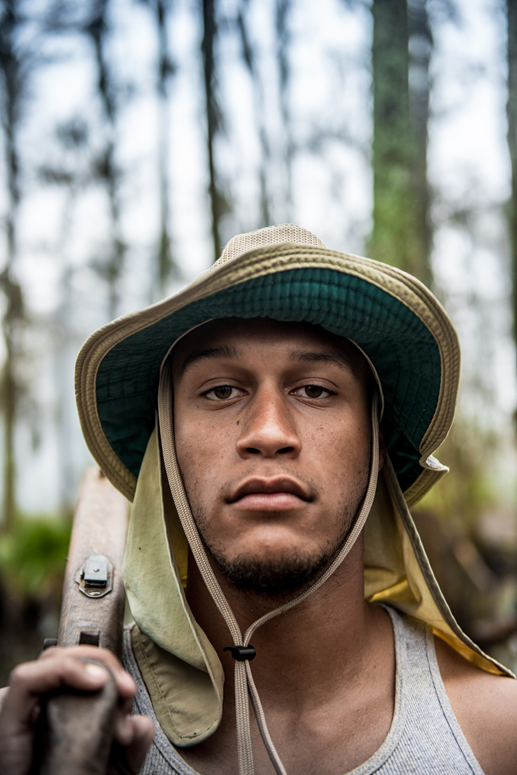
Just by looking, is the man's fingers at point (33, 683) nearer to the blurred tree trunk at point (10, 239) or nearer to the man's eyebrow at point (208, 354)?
the man's eyebrow at point (208, 354)

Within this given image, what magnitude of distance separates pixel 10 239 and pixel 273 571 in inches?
332

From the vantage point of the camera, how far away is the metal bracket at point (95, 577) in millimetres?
1671

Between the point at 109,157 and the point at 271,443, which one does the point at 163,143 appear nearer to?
the point at 109,157

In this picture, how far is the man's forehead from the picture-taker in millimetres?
1630

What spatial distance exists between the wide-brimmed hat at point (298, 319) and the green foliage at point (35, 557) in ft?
15.5

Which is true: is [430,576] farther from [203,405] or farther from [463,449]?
[463,449]

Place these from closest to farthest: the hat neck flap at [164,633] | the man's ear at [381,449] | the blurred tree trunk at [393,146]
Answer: the hat neck flap at [164,633]
the man's ear at [381,449]
the blurred tree trunk at [393,146]

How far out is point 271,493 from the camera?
148 cm

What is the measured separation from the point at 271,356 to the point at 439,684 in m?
0.99

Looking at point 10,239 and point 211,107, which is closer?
point 211,107

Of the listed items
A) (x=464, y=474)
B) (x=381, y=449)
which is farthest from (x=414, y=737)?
(x=464, y=474)

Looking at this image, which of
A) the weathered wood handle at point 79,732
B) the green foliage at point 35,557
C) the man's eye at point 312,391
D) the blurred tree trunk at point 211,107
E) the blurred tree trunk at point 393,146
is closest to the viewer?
the weathered wood handle at point 79,732

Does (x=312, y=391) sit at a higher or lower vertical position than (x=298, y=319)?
lower

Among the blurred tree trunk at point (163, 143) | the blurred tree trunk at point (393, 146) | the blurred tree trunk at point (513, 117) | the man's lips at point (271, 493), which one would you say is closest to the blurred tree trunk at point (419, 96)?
the blurred tree trunk at point (393, 146)
